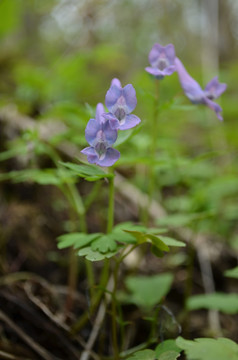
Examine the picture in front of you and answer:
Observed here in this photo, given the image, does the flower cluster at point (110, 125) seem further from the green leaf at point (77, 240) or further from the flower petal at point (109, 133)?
the green leaf at point (77, 240)

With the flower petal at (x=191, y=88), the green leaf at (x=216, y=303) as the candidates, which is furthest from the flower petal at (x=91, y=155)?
the green leaf at (x=216, y=303)

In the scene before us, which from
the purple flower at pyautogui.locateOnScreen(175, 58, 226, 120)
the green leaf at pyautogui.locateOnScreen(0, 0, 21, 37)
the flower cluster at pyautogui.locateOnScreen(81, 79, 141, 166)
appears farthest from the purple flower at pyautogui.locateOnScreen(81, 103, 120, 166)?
the green leaf at pyautogui.locateOnScreen(0, 0, 21, 37)

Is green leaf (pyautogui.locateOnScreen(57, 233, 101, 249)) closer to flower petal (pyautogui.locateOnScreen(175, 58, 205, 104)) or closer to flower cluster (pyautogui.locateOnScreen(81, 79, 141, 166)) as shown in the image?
flower cluster (pyautogui.locateOnScreen(81, 79, 141, 166))

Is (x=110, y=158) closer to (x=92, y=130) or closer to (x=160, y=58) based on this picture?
(x=92, y=130)

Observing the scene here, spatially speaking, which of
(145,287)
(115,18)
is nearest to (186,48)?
(115,18)

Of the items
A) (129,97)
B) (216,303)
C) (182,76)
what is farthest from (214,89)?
(216,303)

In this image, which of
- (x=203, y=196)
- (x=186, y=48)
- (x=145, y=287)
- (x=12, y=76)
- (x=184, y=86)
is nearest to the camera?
(x=184, y=86)

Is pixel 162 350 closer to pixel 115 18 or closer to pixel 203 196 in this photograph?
pixel 203 196
